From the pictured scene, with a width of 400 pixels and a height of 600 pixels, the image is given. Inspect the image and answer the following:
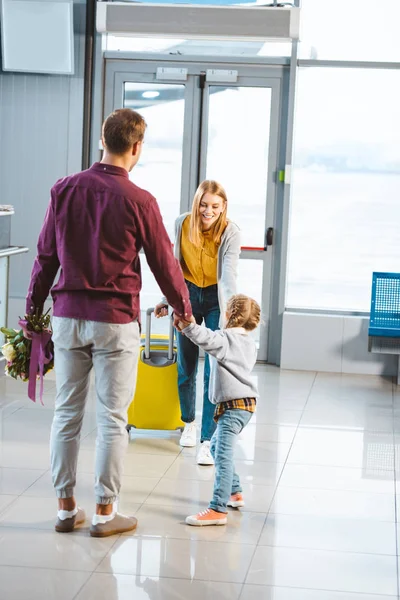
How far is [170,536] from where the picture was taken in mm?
3799

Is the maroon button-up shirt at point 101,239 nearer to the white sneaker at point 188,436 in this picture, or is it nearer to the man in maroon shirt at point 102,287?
the man in maroon shirt at point 102,287

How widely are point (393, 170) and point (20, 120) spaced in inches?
125

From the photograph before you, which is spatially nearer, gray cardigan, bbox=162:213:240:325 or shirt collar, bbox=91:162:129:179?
shirt collar, bbox=91:162:129:179

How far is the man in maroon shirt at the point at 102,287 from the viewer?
355 centimetres

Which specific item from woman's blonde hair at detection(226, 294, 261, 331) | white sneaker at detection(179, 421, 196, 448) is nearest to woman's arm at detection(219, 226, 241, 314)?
woman's blonde hair at detection(226, 294, 261, 331)

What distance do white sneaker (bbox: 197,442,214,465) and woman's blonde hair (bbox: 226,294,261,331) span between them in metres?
1.08

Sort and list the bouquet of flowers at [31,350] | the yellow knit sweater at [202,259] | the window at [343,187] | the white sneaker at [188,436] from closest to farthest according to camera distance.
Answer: the bouquet of flowers at [31,350] < the yellow knit sweater at [202,259] < the white sneaker at [188,436] < the window at [343,187]

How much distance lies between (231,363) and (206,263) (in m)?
1.00

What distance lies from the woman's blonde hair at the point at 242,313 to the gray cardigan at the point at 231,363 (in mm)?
27

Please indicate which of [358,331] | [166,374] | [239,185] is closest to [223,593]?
[166,374]

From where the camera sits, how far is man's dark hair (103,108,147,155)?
11.9ft

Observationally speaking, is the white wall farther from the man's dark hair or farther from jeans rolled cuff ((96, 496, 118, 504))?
the man's dark hair

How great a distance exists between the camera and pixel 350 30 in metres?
7.86

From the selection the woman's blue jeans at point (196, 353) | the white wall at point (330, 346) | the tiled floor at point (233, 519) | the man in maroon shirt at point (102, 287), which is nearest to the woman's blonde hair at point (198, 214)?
the woman's blue jeans at point (196, 353)
